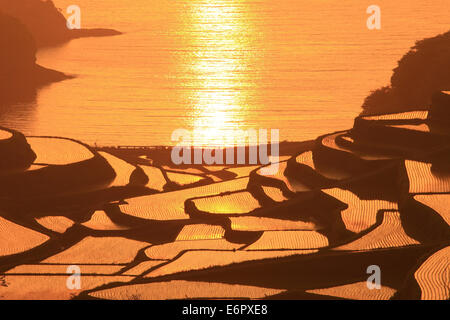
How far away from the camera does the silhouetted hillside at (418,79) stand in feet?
161

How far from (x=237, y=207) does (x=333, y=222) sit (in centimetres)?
454

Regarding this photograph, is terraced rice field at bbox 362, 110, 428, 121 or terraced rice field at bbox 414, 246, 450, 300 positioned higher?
terraced rice field at bbox 362, 110, 428, 121

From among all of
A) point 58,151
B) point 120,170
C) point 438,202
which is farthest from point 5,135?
point 438,202

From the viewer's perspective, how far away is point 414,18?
325 ft

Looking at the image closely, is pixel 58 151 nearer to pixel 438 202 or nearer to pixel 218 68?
pixel 438 202

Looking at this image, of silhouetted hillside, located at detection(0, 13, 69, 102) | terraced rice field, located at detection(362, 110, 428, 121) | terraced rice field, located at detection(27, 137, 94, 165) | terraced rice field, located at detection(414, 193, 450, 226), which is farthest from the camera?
silhouetted hillside, located at detection(0, 13, 69, 102)

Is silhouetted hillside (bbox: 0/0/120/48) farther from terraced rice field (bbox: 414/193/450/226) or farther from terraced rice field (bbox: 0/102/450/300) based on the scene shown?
terraced rice field (bbox: 414/193/450/226)

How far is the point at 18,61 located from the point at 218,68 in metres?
16.6

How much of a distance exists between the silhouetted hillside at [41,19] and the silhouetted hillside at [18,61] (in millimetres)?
13601

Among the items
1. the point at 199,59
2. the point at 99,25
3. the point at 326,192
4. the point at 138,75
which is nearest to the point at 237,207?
the point at 326,192

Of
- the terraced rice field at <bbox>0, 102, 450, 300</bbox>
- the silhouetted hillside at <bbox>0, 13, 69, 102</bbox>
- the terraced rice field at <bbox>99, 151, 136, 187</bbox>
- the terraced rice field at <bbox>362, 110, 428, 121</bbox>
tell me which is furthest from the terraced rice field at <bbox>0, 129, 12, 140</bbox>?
the silhouetted hillside at <bbox>0, 13, 69, 102</bbox>

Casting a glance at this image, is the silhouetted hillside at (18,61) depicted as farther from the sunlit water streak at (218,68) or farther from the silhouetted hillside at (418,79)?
the silhouetted hillside at (418,79)

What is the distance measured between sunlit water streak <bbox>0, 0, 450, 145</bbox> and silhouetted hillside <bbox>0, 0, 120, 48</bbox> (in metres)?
2.06

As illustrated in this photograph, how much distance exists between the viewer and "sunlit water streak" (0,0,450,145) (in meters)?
53.4
